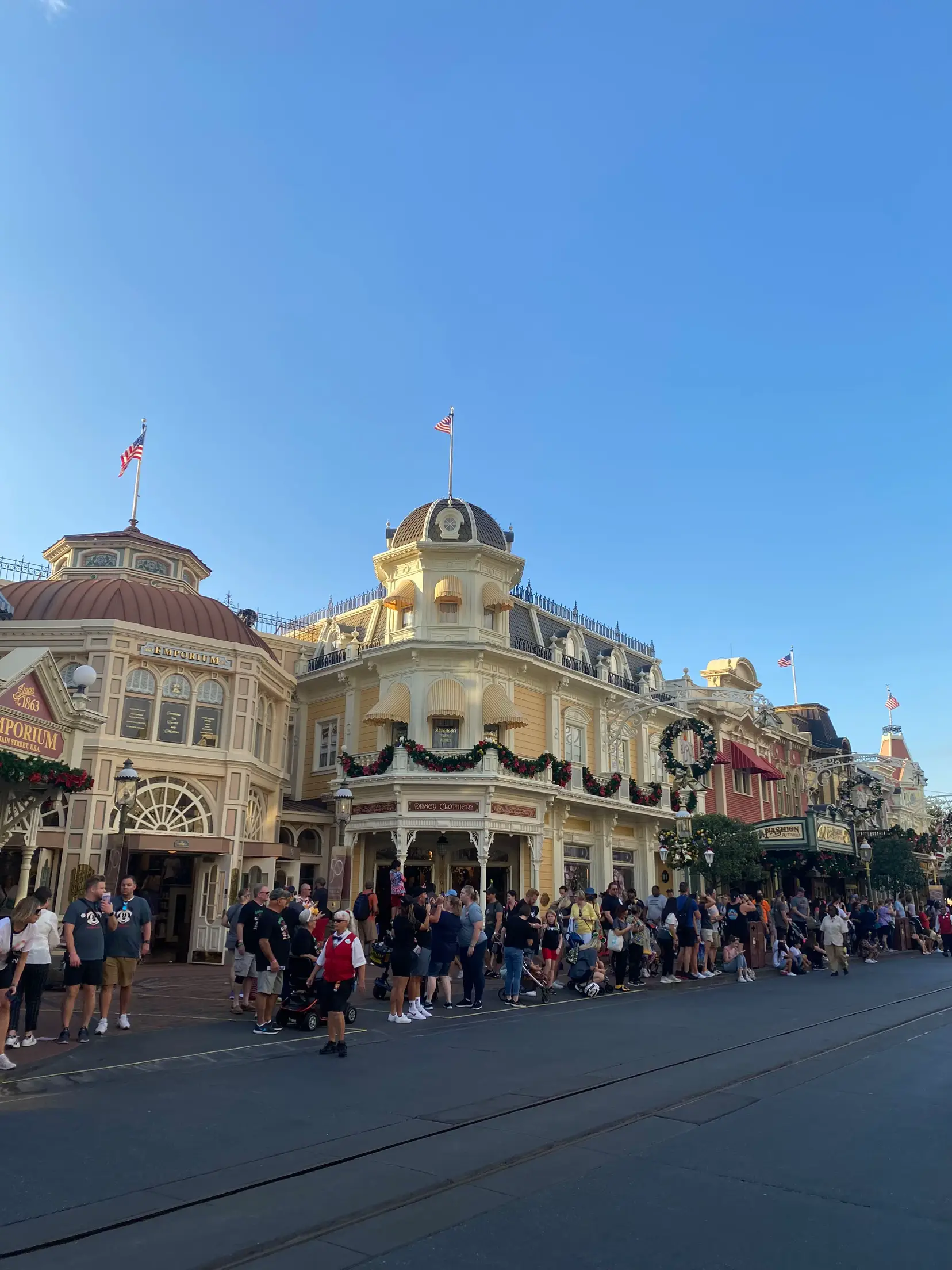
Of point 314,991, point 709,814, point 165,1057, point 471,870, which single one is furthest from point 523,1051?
point 709,814

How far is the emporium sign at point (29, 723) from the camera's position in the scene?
41.4 ft

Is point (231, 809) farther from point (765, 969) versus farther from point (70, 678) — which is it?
point (765, 969)

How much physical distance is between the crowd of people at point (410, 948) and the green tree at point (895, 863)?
25859mm

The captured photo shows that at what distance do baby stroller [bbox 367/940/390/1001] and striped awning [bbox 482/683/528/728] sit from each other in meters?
10.9

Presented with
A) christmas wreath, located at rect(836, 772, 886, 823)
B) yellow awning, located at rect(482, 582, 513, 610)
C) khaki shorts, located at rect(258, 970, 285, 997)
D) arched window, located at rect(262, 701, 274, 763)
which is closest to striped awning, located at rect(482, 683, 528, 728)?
yellow awning, located at rect(482, 582, 513, 610)

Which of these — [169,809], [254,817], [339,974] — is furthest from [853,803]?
[339,974]

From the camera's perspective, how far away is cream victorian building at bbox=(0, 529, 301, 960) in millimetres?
20609

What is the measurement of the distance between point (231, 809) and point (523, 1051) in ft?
46.3

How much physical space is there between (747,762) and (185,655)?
2449 centimetres

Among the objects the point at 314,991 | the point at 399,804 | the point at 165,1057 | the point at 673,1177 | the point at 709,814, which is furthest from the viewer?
the point at 709,814

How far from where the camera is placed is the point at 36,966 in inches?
385

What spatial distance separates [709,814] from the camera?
34.3 meters

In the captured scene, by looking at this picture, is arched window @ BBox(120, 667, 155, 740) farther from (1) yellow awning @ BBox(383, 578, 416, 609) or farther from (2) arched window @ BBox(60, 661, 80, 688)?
(1) yellow awning @ BBox(383, 578, 416, 609)

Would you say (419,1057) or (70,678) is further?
(70,678)
